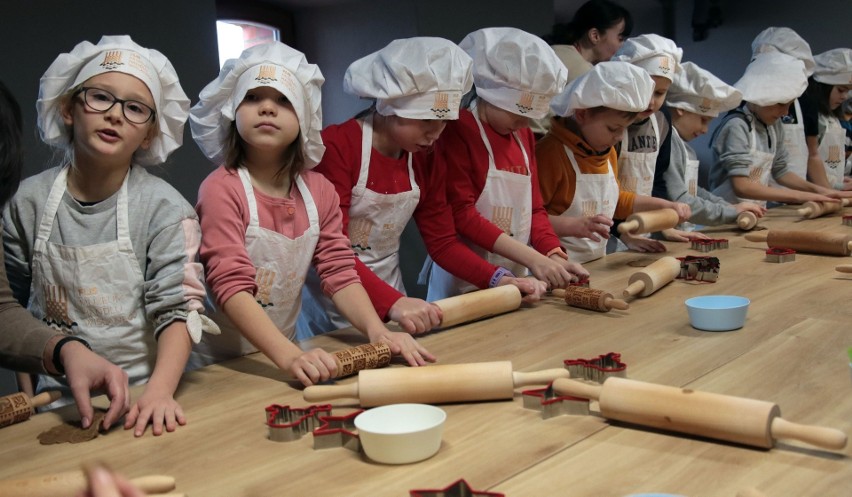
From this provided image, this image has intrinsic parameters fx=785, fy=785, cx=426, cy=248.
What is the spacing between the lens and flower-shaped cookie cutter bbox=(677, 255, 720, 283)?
7.62 ft

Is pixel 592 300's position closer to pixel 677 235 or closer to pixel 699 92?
pixel 677 235

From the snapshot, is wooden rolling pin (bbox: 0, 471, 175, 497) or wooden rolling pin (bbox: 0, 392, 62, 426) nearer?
wooden rolling pin (bbox: 0, 471, 175, 497)

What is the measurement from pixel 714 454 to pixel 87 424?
0.99 meters

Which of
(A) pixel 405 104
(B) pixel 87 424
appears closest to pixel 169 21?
(A) pixel 405 104

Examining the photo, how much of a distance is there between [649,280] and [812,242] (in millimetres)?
882

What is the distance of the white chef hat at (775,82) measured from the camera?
163 inches

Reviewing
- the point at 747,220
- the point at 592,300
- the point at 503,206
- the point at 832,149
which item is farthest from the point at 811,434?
the point at 832,149

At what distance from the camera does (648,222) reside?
258cm

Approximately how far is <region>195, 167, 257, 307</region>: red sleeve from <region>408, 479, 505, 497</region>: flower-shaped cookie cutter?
860 millimetres

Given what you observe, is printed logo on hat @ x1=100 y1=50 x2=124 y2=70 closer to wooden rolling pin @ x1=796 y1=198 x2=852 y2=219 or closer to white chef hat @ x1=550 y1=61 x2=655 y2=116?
white chef hat @ x1=550 y1=61 x2=655 y2=116

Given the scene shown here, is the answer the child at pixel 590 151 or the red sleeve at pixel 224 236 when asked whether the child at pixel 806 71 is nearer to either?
the child at pixel 590 151

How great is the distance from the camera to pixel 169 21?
316cm

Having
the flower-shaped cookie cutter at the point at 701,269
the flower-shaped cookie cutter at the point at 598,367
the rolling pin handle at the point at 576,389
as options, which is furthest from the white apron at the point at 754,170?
the rolling pin handle at the point at 576,389

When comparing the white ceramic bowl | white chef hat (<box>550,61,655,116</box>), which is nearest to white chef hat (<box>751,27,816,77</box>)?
white chef hat (<box>550,61,655,116</box>)
